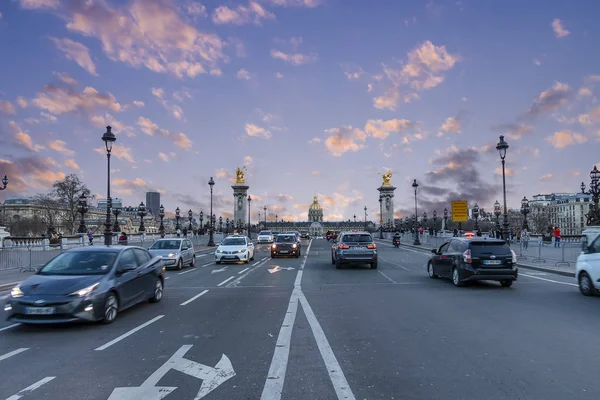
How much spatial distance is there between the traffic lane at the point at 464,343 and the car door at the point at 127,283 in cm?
408

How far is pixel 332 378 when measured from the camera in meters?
5.52

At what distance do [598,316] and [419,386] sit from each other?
6.44 meters

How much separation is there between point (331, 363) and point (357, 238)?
15563mm

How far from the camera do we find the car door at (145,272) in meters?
10.5

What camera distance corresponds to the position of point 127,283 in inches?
383

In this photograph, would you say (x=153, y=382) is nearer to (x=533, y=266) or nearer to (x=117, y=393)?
(x=117, y=393)

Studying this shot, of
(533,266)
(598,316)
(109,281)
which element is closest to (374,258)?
(533,266)

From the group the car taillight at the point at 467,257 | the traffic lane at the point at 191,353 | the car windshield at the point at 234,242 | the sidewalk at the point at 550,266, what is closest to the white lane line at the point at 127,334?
the traffic lane at the point at 191,353

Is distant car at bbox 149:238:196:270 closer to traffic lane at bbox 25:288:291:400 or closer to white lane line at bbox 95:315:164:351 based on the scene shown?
traffic lane at bbox 25:288:291:400

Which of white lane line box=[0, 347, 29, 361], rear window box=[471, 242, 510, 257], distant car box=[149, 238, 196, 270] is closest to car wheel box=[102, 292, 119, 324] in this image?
white lane line box=[0, 347, 29, 361]

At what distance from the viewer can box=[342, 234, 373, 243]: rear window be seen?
70.1ft

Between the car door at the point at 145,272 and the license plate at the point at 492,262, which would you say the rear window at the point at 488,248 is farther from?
the car door at the point at 145,272

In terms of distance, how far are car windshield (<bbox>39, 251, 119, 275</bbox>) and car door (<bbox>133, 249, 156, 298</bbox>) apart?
89 cm

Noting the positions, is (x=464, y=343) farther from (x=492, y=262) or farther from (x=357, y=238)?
(x=357, y=238)
